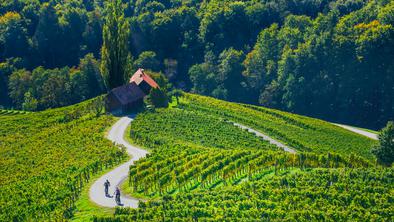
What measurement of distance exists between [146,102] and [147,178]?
133ft

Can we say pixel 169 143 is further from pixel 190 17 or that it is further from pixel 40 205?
pixel 190 17

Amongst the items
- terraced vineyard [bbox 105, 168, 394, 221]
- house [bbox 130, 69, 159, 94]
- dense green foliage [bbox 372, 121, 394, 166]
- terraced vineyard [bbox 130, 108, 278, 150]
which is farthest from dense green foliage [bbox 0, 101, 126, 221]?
dense green foliage [bbox 372, 121, 394, 166]

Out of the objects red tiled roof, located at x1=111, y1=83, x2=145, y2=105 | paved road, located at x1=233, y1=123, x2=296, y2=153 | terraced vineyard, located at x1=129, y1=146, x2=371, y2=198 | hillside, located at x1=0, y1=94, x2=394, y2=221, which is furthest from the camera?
red tiled roof, located at x1=111, y1=83, x2=145, y2=105

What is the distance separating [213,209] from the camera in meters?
43.3

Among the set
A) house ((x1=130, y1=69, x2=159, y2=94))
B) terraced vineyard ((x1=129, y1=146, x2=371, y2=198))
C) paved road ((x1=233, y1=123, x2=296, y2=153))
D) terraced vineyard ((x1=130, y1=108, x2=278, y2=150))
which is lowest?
paved road ((x1=233, y1=123, x2=296, y2=153))

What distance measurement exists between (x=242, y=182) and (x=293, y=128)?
40.2 m

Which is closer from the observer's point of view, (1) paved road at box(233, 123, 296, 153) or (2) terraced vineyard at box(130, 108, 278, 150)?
(2) terraced vineyard at box(130, 108, 278, 150)

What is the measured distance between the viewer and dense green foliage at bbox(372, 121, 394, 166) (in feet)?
217

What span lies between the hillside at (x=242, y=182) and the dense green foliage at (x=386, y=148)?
7.97 metres

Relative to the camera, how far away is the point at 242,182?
170 feet

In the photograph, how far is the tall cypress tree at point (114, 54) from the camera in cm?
9162

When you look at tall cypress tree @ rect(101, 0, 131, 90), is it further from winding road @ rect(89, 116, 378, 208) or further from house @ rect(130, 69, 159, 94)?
winding road @ rect(89, 116, 378, 208)

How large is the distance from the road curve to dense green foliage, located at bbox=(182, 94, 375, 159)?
61.6ft

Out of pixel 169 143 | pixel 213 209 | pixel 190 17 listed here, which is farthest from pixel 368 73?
pixel 213 209
